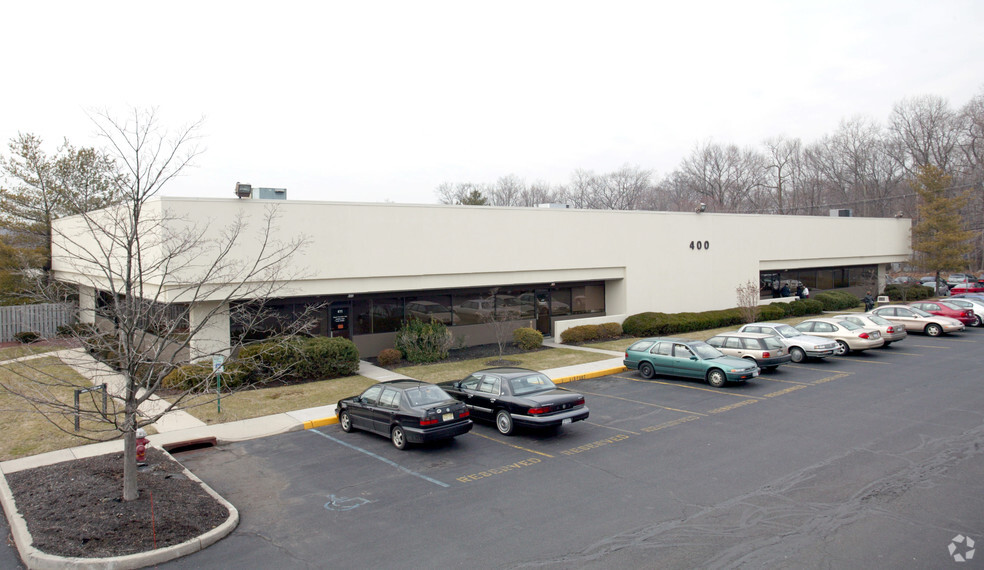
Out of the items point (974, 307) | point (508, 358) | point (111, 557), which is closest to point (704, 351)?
point (508, 358)

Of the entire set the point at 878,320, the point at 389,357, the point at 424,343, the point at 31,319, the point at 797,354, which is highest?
the point at 31,319

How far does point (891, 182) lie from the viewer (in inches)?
2854

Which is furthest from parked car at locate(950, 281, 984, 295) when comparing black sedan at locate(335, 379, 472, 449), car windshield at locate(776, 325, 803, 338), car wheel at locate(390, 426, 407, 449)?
car wheel at locate(390, 426, 407, 449)

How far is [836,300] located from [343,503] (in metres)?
37.2

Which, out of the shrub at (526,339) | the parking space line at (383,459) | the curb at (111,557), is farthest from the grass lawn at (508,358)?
the curb at (111,557)

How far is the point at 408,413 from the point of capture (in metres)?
12.5

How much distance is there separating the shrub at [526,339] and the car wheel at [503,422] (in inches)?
451

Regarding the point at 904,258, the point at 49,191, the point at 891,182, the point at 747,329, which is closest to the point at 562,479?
the point at 747,329

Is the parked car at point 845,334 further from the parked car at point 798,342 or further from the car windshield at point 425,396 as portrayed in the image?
the car windshield at point 425,396

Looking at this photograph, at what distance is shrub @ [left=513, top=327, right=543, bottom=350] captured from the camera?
25.5 meters

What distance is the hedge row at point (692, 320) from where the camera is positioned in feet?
93.8

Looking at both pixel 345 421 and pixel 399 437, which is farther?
pixel 345 421

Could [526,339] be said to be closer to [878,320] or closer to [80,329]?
[878,320]

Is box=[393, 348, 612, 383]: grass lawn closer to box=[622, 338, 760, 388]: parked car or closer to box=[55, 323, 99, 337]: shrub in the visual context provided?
box=[622, 338, 760, 388]: parked car
